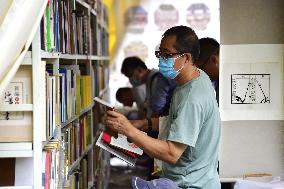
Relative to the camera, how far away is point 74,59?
160 inches

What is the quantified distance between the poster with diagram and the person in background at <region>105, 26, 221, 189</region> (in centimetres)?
50

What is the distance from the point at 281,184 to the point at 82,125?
6.18 feet

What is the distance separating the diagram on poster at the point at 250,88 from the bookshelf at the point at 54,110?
112cm

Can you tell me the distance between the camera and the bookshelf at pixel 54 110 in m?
2.42

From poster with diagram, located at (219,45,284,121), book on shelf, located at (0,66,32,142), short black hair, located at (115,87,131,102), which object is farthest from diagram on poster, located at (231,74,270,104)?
short black hair, located at (115,87,131,102)

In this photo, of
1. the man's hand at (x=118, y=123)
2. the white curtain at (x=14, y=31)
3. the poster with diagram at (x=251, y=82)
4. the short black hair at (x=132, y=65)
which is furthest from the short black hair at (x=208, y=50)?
the short black hair at (x=132, y=65)

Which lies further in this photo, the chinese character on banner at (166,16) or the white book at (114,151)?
the chinese character on banner at (166,16)

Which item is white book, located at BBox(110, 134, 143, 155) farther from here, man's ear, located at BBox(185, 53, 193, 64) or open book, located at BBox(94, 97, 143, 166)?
man's ear, located at BBox(185, 53, 193, 64)

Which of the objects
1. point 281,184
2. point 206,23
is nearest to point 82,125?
point 281,184

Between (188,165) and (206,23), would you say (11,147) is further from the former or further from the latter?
(206,23)

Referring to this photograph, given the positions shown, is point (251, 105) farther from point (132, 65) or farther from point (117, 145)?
point (132, 65)

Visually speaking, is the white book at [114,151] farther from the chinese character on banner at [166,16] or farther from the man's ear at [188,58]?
the chinese character on banner at [166,16]

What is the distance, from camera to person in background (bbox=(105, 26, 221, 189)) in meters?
2.64

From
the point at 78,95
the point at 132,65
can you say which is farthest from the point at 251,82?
the point at 132,65
